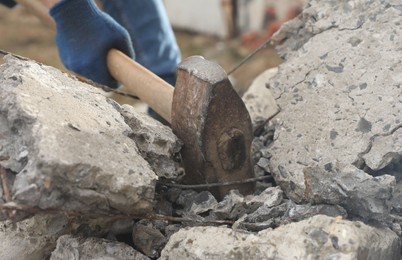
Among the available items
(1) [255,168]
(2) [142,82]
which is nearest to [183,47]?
(2) [142,82]

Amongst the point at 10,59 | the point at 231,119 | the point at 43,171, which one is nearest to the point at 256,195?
the point at 231,119

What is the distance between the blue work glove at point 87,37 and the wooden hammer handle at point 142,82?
0.16 ft

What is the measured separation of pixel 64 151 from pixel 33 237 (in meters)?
0.41

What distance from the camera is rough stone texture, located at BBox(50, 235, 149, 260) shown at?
1597mm

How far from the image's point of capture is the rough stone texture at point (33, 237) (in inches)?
65.6

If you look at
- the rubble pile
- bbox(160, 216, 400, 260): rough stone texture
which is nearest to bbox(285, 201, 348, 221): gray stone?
the rubble pile

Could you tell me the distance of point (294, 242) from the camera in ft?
4.56

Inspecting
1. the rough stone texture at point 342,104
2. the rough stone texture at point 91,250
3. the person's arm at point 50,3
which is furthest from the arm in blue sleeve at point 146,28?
the rough stone texture at point 91,250

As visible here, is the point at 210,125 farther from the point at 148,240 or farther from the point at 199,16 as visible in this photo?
A: the point at 199,16

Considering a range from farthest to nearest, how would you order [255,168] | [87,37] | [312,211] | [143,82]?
1. [87,37]
2. [143,82]
3. [255,168]
4. [312,211]

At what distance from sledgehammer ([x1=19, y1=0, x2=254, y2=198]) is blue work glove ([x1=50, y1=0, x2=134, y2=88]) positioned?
54cm

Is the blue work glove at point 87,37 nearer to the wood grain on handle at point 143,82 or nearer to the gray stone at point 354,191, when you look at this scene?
the wood grain on handle at point 143,82

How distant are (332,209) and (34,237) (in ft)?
2.72

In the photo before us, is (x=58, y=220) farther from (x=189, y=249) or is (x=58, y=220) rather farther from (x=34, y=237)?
(x=189, y=249)
